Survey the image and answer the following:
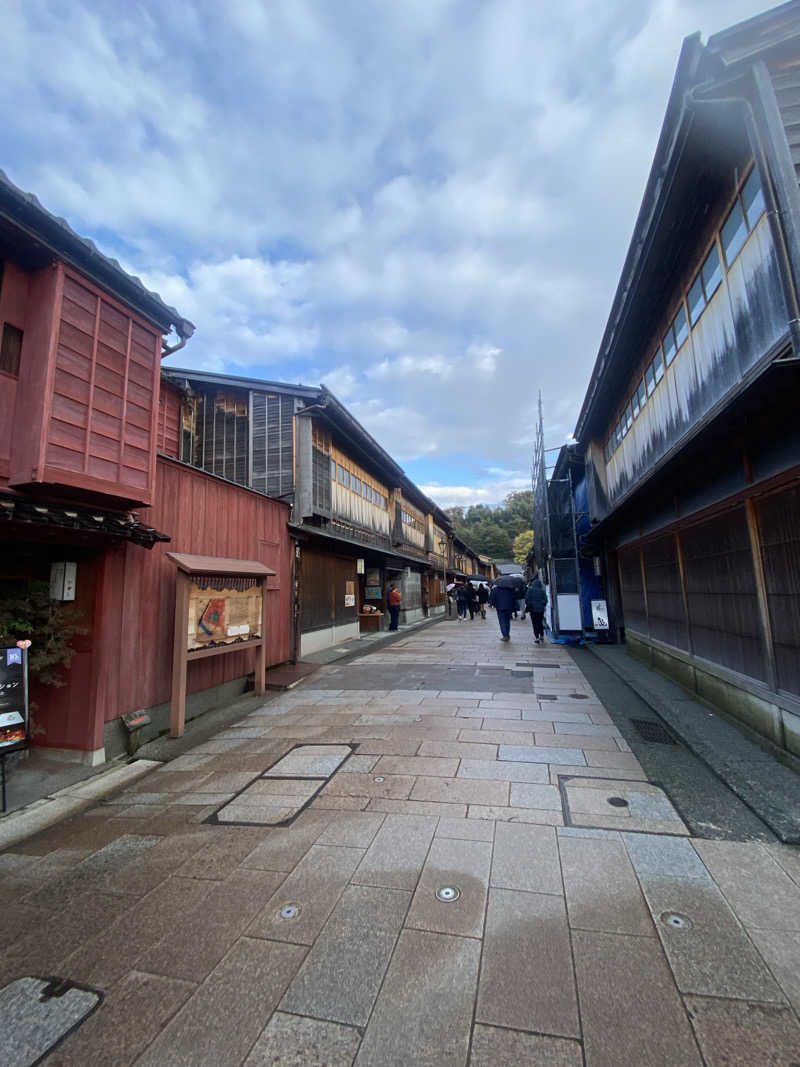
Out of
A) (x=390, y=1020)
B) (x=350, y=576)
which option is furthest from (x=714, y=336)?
(x=350, y=576)

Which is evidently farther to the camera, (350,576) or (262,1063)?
(350,576)

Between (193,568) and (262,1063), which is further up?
(193,568)

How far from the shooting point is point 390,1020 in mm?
1932

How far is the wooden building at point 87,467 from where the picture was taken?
4.59 meters

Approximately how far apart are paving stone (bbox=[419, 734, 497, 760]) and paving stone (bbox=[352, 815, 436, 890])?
1.31 meters

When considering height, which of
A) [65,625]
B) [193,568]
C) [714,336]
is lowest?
[65,625]

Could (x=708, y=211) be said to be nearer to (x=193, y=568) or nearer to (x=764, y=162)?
(x=764, y=162)

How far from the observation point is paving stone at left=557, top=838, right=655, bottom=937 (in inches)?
95.8

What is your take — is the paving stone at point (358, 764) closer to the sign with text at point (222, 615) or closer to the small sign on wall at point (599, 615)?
the sign with text at point (222, 615)

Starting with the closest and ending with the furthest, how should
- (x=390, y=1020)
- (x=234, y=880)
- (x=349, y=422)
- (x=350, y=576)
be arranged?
(x=390, y=1020)
(x=234, y=880)
(x=349, y=422)
(x=350, y=576)

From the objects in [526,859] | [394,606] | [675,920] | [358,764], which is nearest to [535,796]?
[526,859]

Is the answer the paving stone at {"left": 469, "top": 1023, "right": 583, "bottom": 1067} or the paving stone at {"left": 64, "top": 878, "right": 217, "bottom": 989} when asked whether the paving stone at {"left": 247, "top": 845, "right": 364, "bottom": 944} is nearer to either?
the paving stone at {"left": 64, "top": 878, "right": 217, "bottom": 989}

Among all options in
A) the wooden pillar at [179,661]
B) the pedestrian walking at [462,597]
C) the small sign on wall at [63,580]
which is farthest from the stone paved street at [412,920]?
the pedestrian walking at [462,597]

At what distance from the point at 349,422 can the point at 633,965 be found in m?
12.3
